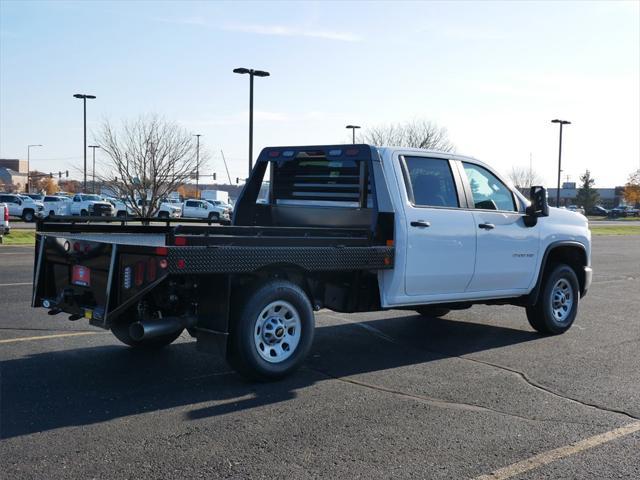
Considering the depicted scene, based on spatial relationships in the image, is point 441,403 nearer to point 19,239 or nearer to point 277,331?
point 277,331

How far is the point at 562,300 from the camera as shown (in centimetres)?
896

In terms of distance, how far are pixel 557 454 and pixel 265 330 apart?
8.35ft

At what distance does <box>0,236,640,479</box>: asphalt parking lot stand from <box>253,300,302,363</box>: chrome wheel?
0.26m

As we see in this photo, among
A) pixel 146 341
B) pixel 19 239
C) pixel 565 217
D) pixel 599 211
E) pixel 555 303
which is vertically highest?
pixel 565 217

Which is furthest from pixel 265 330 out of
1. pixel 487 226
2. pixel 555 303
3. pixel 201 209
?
pixel 201 209

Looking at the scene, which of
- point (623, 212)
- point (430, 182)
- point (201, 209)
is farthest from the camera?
point (623, 212)

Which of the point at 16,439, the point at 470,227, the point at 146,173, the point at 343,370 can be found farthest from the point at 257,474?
the point at 146,173

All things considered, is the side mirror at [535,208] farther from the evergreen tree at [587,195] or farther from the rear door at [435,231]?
the evergreen tree at [587,195]

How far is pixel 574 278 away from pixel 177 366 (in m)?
5.08

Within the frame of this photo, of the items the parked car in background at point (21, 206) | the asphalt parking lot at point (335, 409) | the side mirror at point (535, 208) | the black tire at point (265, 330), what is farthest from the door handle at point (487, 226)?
the parked car in background at point (21, 206)

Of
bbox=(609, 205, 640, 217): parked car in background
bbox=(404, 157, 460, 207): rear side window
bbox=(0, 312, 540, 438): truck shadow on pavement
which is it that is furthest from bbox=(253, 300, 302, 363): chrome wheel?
bbox=(609, 205, 640, 217): parked car in background

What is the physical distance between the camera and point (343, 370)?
22.1 ft

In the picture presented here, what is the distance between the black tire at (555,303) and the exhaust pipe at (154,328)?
4662 millimetres

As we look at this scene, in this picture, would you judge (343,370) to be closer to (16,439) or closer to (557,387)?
(557,387)
